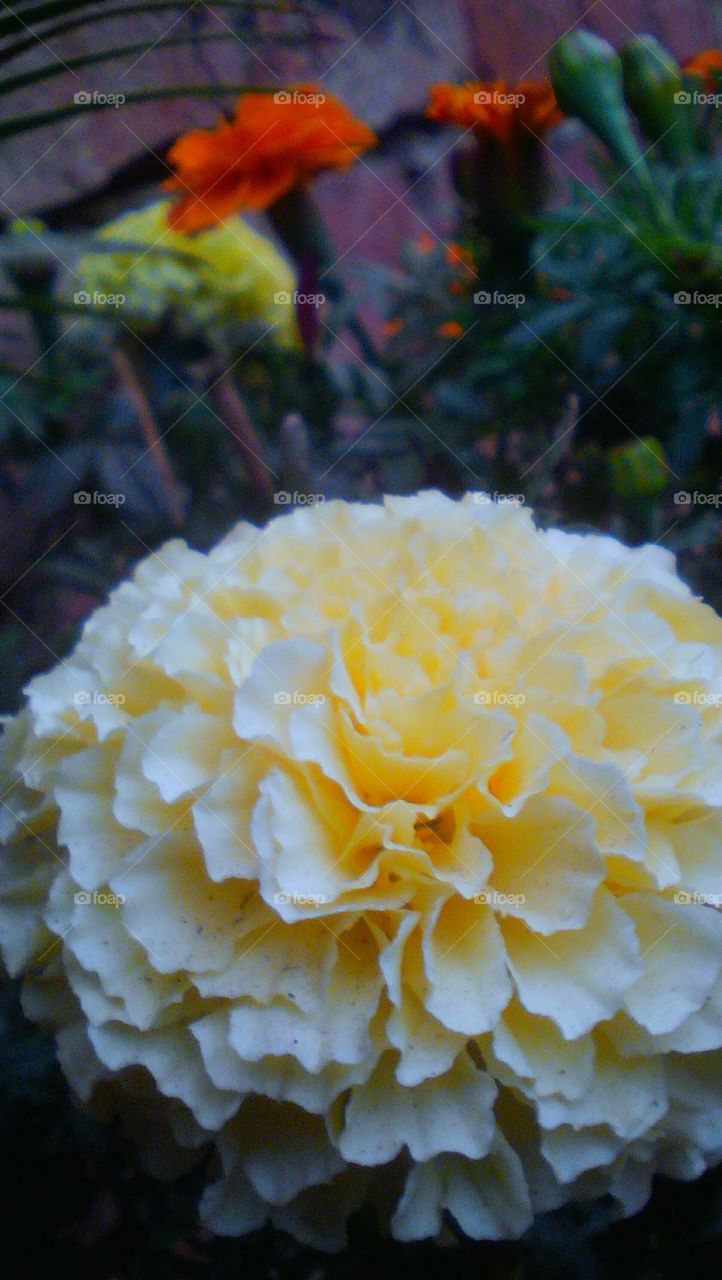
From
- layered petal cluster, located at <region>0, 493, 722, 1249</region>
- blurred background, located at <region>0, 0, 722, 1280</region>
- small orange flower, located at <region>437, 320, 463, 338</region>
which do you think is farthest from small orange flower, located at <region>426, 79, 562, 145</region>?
layered petal cluster, located at <region>0, 493, 722, 1249</region>

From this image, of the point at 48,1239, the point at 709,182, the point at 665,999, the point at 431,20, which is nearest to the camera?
the point at 665,999

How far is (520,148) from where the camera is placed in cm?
74

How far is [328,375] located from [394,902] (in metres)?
0.56

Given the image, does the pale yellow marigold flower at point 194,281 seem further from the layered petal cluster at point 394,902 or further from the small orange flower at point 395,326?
the layered petal cluster at point 394,902

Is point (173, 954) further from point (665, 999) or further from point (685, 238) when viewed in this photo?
point (685, 238)

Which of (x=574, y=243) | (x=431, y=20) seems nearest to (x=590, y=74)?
(x=574, y=243)

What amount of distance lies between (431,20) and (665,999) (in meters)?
1.64

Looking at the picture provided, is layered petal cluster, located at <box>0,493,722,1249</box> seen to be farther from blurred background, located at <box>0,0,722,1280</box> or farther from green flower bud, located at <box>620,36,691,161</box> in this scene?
green flower bud, located at <box>620,36,691,161</box>

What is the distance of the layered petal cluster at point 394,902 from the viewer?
338 mm

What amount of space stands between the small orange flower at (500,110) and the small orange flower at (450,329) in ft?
0.43

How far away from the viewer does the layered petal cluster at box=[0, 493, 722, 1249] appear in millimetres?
338

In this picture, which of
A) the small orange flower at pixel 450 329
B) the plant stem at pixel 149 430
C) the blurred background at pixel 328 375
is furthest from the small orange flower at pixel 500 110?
the plant stem at pixel 149 430

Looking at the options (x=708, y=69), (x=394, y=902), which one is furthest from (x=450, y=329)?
(x=394, y=902)

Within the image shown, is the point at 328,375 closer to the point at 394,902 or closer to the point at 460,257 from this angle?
the point at 460,257
